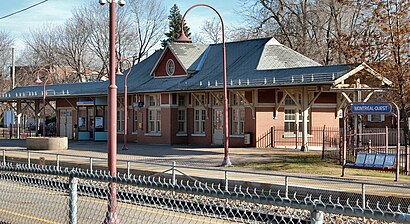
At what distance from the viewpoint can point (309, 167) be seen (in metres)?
25.9

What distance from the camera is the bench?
2191 cm

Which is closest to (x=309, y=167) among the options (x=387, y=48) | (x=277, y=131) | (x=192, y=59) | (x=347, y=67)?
(x=387, y=48)

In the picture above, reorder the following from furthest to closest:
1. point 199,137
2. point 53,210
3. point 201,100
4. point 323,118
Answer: point 199,137, point 201,100, point 323,118, point 53,210

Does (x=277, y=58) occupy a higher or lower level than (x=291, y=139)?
higher

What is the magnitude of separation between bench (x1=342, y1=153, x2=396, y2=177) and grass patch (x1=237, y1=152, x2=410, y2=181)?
73 centimetres

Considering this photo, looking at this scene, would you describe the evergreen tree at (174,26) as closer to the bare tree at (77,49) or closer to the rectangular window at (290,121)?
the bare tree at (77,49)

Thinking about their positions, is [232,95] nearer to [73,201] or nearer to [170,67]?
[170,67]

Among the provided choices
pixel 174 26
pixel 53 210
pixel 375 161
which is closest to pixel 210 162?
pixel 375 161

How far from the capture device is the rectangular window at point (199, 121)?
4259cm

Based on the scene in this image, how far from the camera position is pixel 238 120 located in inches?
1556

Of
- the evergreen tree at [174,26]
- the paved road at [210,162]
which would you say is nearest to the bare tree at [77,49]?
the evergreen tree at [174,26]

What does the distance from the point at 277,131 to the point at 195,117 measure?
7144 mm

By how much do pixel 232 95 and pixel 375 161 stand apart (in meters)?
18.6

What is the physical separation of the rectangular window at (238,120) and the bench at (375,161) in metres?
16.7
